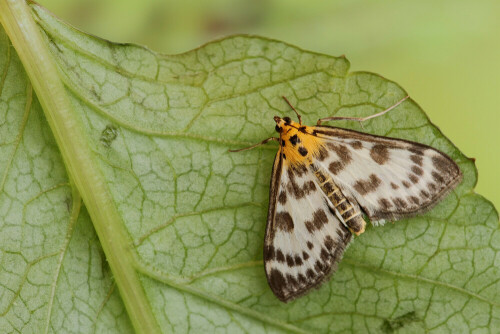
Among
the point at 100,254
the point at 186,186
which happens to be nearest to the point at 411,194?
the point at 186,186

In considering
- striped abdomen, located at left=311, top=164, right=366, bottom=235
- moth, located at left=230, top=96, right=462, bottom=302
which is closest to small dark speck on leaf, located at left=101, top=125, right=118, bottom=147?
moth, located at left=230, top=96, right=462, bottom=302

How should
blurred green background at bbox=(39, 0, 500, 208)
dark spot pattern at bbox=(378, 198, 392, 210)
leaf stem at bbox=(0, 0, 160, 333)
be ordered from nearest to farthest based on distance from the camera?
leaf stem at bbox=(0, 0, 160, 333) → dark spot pattern at bbox=(378, 198, 392, 210) → blurred green background at bbox=(39, 0, 500, 208)

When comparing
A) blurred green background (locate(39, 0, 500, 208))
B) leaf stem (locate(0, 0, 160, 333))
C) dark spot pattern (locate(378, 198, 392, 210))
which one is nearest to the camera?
leaf stem (locate(0, 0, 160, 333))

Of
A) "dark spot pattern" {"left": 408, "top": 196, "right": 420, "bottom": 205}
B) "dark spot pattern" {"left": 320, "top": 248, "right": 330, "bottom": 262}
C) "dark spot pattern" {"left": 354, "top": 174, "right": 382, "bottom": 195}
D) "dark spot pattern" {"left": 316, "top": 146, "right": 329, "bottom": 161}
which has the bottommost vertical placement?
"dark spot pattern" {"left": 320, "top": 248, "right": 330, "bottom": 262}

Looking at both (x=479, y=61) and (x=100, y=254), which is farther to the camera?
(x=479, y=61)

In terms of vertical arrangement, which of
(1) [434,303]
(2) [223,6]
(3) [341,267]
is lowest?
(1) [434,303]

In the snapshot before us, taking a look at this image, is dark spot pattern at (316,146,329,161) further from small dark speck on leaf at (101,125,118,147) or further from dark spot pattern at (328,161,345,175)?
small dark speck on leaf at (101,125,118,147)

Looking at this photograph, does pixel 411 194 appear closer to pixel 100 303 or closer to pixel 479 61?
pixel 479 61

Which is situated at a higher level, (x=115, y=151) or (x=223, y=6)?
(x=223, y=6)
